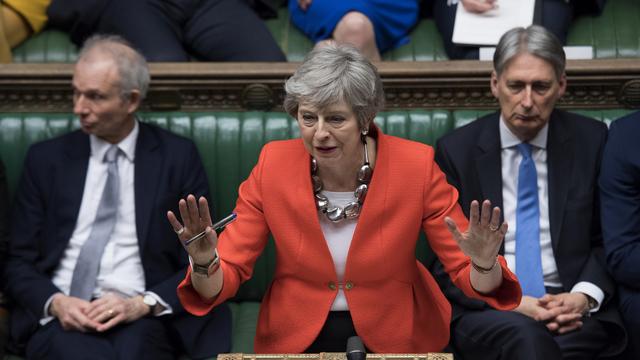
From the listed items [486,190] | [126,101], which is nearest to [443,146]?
[486,190]

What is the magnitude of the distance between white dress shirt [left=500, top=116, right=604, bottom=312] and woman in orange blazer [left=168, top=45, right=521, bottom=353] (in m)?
0.44

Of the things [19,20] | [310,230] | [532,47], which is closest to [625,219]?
[532,47]

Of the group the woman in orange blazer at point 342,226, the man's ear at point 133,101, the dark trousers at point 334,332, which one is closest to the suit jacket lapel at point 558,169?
the woman in orange blazer at point 342,226

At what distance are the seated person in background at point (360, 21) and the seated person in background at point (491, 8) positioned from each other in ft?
0.48

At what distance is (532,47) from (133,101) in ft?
4.19

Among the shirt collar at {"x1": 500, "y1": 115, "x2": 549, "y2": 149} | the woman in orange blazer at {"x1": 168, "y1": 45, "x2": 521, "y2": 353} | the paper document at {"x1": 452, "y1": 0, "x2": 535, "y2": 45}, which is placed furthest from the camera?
the paper document at {"x1": 452, "y1": 0, "x2": 535, "y2": 45}

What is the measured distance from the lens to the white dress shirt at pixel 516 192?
3145 mm

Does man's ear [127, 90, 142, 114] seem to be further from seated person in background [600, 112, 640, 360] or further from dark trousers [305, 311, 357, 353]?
seated person in background [600, 112, 640, 360]

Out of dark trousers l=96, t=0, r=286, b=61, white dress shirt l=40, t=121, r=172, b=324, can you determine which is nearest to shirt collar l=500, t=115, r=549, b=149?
dark trousers l=96, t=0, r=286, b=61

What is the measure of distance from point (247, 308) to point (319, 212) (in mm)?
825

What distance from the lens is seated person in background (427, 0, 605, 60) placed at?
12.5ft

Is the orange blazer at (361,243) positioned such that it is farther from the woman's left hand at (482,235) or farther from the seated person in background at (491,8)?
the seated person in background at (491,8)

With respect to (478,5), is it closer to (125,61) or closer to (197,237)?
(125,61)

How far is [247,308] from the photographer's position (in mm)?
3438
